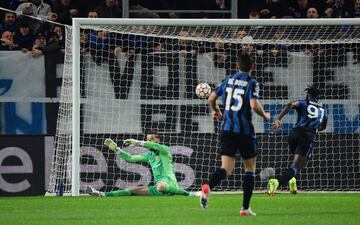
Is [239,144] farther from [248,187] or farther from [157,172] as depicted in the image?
[157,172]

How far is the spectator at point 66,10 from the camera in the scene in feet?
67.5

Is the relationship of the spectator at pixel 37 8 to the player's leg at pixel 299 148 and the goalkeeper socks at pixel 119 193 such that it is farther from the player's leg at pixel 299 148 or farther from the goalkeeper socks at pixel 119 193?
the player's leg at pixel 299 148

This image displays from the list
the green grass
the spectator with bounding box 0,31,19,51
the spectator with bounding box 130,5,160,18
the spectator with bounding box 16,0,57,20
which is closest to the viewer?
the green grass

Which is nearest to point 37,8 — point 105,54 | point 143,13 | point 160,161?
point 143,13

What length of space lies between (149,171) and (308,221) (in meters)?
7.48

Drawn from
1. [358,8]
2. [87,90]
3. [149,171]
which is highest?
[358,8]

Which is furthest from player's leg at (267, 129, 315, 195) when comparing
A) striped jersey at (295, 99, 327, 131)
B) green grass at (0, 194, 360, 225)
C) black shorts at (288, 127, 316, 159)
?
green grass at (0, 194, 360, 225)

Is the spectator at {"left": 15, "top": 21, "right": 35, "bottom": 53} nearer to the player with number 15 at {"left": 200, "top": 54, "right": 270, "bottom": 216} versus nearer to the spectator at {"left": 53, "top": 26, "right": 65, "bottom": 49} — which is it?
the spectator at {"left": 53, "top": 26, "right": 65, "bottom": 49}

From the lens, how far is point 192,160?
63.5ft

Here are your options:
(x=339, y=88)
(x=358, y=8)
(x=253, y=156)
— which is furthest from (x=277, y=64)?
(x=253, y=156)

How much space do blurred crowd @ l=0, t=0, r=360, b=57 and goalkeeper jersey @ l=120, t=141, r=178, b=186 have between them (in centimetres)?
244

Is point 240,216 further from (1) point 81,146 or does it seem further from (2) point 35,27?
(2) point 35,27

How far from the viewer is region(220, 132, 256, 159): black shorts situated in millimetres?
12891

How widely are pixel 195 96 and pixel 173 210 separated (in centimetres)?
565
